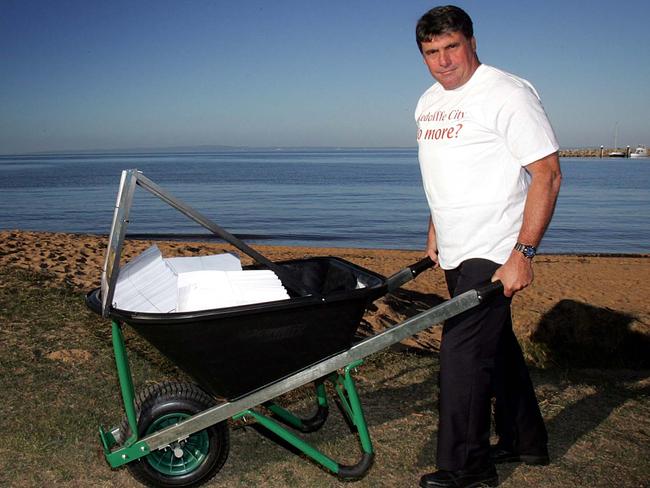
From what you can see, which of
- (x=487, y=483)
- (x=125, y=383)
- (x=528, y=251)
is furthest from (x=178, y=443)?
(x=528, y=251)

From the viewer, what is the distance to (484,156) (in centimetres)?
260

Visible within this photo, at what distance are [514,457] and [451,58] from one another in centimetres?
191

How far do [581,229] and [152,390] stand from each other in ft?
56.7

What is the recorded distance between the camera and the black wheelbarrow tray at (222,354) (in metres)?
2.35

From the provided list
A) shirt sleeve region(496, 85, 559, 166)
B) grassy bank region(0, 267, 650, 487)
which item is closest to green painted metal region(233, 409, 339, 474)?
grassy bank region(0, 267, 650, 487)

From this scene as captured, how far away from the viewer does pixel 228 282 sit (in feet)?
8.30

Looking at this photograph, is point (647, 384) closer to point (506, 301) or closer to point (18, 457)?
point (506, 301)

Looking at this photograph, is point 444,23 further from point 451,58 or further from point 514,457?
point 514,457

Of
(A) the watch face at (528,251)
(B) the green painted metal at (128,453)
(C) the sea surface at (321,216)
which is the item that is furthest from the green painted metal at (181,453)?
(C) the sea surface at (321,216)

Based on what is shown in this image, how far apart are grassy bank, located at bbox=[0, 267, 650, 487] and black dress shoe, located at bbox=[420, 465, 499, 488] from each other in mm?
223

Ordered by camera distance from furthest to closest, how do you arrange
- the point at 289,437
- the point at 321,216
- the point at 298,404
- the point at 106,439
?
1. the point at 321,216
2. the point at 298,404
3. the point at 106,439
4. the point at 289,437

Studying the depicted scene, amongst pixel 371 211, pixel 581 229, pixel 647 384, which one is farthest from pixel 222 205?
pixel 647 384

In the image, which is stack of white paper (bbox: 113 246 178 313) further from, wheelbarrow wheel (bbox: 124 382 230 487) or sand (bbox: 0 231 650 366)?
sand (bbox: 0 231 650 366)

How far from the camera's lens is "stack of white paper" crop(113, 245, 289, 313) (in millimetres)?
2465
